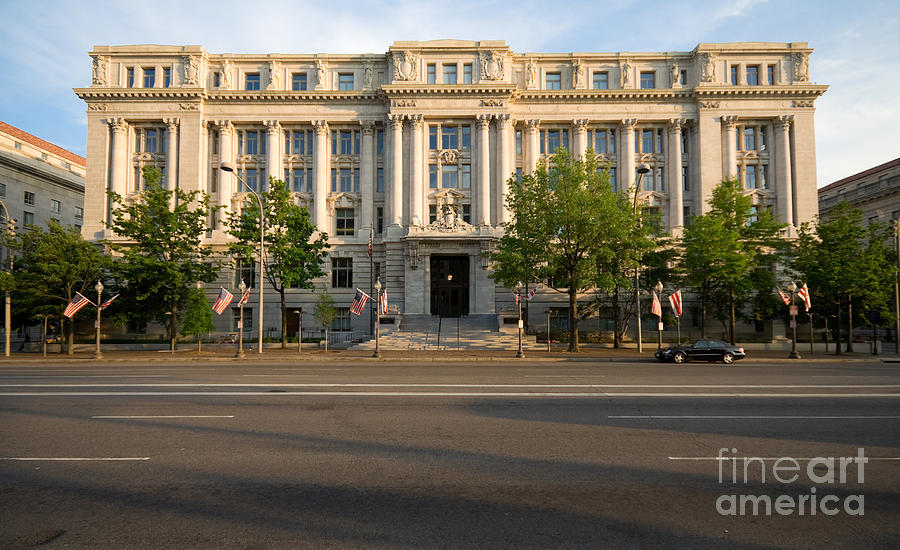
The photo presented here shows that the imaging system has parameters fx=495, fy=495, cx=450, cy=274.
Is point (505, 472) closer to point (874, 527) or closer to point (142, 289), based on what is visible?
point (874, 527)

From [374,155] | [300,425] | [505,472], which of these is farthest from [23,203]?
[505,472]

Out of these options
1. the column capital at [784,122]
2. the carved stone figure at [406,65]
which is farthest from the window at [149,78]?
the column capital at [784,122]

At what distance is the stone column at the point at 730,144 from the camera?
4700 centimetres

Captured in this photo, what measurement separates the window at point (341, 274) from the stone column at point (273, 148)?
1017cm

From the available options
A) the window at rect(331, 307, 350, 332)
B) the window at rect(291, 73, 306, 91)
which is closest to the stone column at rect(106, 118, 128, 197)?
the window at rect(291, 73, 306, 91)

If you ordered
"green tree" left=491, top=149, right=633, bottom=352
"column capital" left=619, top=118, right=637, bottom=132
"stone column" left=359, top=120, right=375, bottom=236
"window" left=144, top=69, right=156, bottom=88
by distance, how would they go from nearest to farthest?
1. "green tree" left=491, top=149, right=633, bottom=352
2. "column capital" left=619, top=118, right=637, bottom=132
3. "stone column" left=359, top=120, right=375, bottom=236
4. "window" left=144, top=69, right=156, bottom=88

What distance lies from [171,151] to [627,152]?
144 feet

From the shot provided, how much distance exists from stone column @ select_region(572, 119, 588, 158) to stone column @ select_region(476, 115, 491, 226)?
881 cm

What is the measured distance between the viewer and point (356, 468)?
7242 millimetres

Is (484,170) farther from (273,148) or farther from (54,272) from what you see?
(54,272)

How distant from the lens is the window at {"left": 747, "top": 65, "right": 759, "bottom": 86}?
4803 centimetres

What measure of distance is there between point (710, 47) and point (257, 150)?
44.9 m

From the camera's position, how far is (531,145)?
47.8m

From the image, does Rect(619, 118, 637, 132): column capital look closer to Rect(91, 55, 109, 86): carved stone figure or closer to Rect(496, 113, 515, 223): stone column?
Rect(496, 113, 515, 223): stone column
